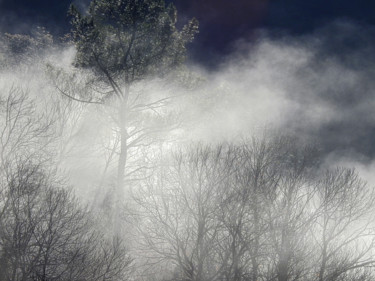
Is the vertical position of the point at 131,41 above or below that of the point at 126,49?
above

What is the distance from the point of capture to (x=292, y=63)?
196750mm

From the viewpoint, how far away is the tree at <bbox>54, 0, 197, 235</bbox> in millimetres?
15000

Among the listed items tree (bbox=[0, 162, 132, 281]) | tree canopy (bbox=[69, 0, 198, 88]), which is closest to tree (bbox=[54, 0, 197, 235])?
tree canopy (bbox=[69, 0, 198, 88])

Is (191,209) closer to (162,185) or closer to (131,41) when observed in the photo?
(162,185)

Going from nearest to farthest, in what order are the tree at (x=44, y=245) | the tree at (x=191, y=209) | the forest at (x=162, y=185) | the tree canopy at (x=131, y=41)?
1. the tree at (x=44, y=245)
2. the forest at (x=162, y=185)
3. the tree at (x=191, y=209)
4. the tree canopy at (x=131, y=41)

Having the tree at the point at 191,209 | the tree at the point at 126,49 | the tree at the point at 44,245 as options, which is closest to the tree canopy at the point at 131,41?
the tree at the point at 126,49

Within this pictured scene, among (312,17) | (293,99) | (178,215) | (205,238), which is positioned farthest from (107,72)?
(312,17)

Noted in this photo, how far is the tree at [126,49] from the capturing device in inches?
591

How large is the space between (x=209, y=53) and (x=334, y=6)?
126m

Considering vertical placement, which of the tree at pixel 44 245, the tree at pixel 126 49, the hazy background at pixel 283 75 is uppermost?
the hazy background at pixel 283 75

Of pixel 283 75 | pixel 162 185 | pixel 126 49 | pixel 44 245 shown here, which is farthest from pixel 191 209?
pixel 283 75

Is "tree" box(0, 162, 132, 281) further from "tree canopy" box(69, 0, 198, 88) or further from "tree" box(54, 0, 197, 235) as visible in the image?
"tree canopy" box(69, 0, 198, 88)

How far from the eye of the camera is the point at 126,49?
15297 mm

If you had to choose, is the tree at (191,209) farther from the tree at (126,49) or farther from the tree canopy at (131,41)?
the tree canopy at (131,41)
